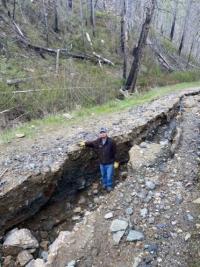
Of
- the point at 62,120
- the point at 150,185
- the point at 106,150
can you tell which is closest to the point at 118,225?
the point at 150,185

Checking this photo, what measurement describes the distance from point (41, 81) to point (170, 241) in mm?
8675

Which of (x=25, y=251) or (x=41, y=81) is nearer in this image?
(x=25, y=251)

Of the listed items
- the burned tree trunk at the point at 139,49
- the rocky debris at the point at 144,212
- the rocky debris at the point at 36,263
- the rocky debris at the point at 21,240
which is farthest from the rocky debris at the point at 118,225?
the burned tree trunk at the point at 139,49

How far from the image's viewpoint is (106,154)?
7.37 m

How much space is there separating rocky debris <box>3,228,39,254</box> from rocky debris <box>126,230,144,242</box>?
1570mm

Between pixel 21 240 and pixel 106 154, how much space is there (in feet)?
7.70

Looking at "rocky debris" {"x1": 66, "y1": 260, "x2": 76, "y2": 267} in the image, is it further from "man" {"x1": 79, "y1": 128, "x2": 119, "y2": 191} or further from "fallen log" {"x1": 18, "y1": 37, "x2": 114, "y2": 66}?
"fallen log" {"x1": 18, "y1": 37, "x2": 114, "y2": 66}

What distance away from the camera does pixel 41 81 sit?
1284 cm

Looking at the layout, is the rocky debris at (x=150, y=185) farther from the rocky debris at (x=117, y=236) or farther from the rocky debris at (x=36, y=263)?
the rocky debris at (x=36, y=263)

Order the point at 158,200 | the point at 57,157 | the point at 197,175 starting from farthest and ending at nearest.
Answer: the point at 57,157 < the point at 197,175 < the point at 158,200

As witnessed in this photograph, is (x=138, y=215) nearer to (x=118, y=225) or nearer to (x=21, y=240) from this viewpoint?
(x=118, y=225)

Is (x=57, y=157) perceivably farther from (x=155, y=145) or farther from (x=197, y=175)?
(x=197, y=175)

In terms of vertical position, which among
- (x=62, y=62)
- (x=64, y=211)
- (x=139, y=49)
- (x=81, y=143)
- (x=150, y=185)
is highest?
(x=139, y=49)

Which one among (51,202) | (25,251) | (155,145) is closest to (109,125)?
(155,145)
